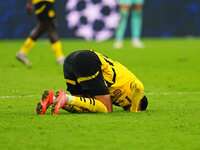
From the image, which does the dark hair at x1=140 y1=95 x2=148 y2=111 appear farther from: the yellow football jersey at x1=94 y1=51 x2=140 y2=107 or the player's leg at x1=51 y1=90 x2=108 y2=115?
the player's leg at x1=51 y1=90 x2=108 y2=115

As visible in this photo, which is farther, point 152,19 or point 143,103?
point 152,19

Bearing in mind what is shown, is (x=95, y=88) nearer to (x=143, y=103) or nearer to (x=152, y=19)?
(x=143, y=103)

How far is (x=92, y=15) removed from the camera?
58.2 feet

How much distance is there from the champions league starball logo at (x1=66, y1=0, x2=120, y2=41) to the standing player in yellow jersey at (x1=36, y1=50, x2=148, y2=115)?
40.5 ft

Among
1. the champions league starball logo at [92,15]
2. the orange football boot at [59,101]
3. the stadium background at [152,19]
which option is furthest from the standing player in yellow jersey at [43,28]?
the champions league starball logo at [92,15]

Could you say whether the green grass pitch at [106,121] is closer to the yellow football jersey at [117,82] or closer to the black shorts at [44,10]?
the yellow football jersey at [117,82]

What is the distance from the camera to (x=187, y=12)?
60.8 feet

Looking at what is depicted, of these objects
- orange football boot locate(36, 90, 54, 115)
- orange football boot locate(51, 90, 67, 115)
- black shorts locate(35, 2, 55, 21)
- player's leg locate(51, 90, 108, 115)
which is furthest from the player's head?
black shorts locate(35, 2, 55, 21)

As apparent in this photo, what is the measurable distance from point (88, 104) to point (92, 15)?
12.7m

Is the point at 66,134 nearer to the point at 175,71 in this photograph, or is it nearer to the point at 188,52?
the point at 175,71

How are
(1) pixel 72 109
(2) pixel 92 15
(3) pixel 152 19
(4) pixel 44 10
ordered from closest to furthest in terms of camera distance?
(1) pixel 72 109 < (4) pixel 44 10 < (2) pixel 92 15 < (3) pixel 152 19

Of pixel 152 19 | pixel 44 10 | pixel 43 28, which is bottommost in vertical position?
pixel 152 19

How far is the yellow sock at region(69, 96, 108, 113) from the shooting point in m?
5.18

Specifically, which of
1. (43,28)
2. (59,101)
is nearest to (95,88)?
(59,101)
